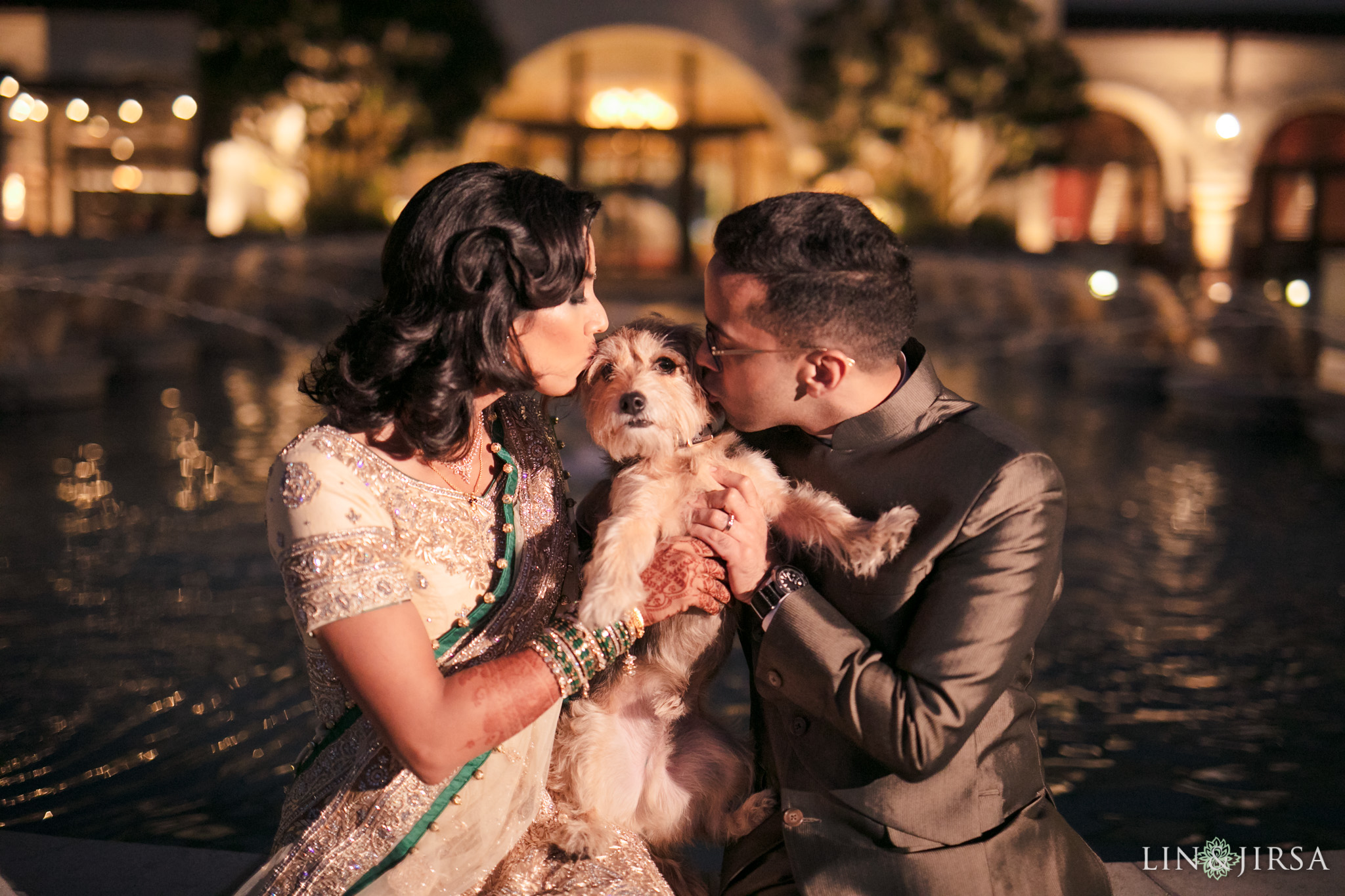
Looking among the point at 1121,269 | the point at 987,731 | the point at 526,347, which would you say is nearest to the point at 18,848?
the point at 526,347

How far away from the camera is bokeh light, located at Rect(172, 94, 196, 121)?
27.9 metres

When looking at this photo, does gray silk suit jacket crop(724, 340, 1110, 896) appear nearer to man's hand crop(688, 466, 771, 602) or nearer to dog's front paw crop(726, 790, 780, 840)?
man's hand crop(688, 466, 771, 602)

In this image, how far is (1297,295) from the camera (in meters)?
18.3

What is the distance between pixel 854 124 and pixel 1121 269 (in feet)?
20.8

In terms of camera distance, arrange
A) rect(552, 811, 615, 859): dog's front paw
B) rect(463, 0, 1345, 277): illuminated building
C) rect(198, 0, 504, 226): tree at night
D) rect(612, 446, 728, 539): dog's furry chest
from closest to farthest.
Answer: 1. rect(552, 811, 615, 859): dog's front paw
2. rect(612, 446, 728, 539): dog's furry chest
3. rect(198, 0, 504, 226): tree at night
4. rect(463, 0, 1345, 277): illuminated building

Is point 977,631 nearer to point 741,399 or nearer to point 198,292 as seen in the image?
point 741,399

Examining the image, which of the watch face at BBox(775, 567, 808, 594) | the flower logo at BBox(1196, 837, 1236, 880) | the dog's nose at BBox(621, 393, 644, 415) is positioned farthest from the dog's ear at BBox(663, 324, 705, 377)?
the flower logo at BBox(1196, 837, 1236, 880)

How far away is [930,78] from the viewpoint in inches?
904

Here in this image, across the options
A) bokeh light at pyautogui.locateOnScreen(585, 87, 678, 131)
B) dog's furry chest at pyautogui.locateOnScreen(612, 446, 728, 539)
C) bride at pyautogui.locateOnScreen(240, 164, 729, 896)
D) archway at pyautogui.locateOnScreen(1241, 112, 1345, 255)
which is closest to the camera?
bride at pyautogui.locateOnScreen(240, 164, 729, 896)

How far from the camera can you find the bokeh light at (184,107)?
27.9m

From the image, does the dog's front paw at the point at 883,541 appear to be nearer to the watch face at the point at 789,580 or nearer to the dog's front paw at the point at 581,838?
the watch face at the point at 789,580

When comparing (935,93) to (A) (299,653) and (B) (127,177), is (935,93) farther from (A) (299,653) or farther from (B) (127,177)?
(A) (299,653)

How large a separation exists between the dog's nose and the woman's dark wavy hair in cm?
51

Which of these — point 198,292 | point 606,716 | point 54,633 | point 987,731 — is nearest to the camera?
point 987,731
